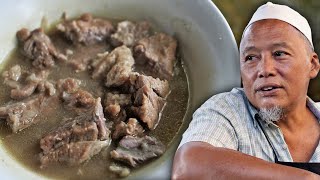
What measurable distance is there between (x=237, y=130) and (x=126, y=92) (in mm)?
450

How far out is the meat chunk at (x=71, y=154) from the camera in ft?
3.74

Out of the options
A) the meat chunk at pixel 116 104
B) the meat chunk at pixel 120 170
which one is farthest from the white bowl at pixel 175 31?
the meat chunk at pixel 116 104

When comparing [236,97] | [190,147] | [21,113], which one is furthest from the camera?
[21,113]

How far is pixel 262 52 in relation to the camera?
848mm

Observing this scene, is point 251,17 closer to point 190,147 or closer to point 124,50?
point 190,147

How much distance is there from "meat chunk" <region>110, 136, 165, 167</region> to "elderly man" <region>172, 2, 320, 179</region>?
0.91 feet

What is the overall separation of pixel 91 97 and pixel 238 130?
1.59 feet

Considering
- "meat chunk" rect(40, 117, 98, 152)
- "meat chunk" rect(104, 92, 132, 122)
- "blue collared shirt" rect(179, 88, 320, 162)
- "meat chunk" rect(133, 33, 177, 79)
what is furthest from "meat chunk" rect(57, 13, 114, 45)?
"blue collared shirt" rect(179, 88, 320, 162)

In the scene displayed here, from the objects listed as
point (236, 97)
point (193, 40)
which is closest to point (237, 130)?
point (236, 97)

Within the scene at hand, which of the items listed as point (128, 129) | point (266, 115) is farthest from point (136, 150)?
point (266, 115)

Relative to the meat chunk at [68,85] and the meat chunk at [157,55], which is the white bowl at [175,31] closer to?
the meat chunk at [157,55]

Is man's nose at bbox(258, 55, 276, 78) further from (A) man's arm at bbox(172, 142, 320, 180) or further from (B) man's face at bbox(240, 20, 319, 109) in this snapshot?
(A) man's arm at bbox(172, 142, 320, 180)

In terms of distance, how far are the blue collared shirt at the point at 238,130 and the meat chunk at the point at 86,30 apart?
1.97 feet

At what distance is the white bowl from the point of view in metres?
1.14
